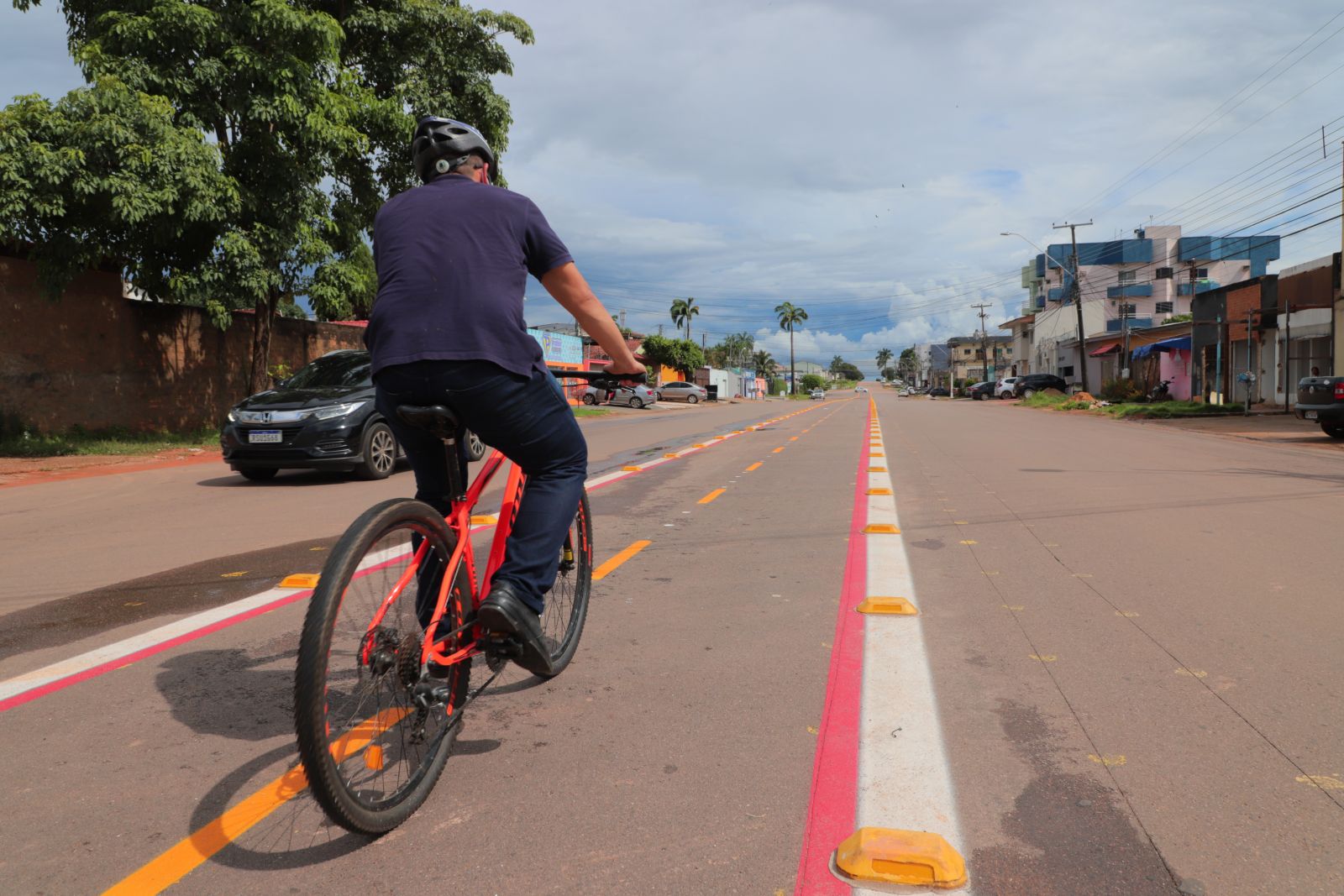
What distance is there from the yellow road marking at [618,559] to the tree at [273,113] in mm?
10490

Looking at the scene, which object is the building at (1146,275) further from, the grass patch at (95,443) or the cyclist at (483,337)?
the cyclist at (483,337)

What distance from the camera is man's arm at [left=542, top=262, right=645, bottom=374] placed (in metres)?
2.72

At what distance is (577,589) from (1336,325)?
2798cm

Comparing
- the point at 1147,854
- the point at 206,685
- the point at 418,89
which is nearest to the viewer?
the point at 1147,854

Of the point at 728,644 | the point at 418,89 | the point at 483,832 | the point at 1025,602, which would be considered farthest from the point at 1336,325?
the point at 483,832

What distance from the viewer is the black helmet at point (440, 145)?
271cm

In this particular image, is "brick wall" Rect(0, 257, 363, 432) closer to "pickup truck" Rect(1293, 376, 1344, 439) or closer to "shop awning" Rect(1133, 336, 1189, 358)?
"pickup truck" Rect(1293, 376, 1344, 439)

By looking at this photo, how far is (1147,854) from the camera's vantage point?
217cm

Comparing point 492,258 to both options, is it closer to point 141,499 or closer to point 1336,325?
point 141,499

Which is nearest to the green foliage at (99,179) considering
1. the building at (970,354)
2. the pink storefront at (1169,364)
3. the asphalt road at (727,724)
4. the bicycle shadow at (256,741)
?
the asphalt road at (727,724)

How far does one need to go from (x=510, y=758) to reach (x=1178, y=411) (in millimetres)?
28213

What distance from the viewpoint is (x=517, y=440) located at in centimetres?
265

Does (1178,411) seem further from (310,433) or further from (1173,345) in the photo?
(310,433)

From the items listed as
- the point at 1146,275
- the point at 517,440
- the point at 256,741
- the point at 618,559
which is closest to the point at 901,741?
the point at 517,440
